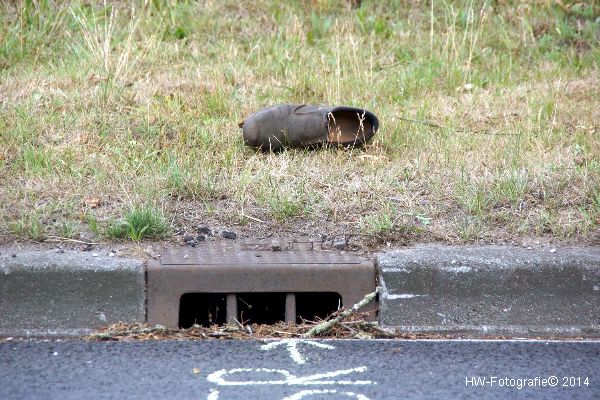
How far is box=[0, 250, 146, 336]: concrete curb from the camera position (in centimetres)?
365

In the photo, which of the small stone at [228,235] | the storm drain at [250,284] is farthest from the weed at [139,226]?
the small stone at [228,235]

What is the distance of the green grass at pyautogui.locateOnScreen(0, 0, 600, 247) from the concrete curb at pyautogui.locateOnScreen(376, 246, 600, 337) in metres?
0.34

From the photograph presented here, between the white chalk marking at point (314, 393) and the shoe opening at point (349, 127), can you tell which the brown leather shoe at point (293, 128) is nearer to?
the shoe opening at point (349, 127)

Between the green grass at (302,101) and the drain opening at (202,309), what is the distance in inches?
14.1

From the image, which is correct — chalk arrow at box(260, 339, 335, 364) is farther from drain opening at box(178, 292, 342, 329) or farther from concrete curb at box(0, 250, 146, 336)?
concrete curb at box(0, 250, 146, 336)

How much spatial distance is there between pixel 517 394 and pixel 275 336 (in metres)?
1.07

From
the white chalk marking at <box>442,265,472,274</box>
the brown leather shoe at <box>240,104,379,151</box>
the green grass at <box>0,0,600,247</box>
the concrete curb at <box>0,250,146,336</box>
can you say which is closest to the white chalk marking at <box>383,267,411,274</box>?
the white chalk marking at <box>442,265,472,274</box>

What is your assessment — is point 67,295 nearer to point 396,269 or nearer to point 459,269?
point 396,269

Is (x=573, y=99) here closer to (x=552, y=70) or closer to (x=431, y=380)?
(x=552, y=70)

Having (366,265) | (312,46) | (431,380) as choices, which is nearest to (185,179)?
(366,265)

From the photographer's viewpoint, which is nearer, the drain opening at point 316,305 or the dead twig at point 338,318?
the dead twig at point 338,318

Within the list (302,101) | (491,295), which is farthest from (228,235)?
(302,101)

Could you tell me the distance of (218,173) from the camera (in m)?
4.81

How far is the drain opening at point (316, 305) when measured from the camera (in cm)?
392
